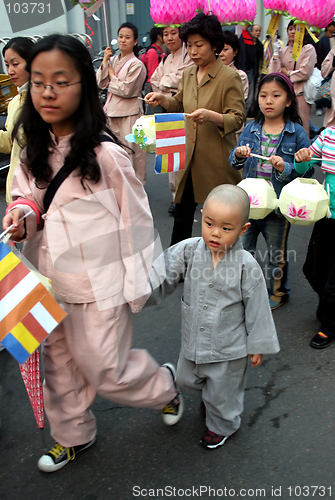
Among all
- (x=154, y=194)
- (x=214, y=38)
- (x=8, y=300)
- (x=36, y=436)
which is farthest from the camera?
(x=154, y=194)

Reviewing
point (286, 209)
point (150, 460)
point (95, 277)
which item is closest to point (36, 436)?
point (150, 460)

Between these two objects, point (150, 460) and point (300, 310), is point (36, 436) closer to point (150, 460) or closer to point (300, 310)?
point (150, 460)

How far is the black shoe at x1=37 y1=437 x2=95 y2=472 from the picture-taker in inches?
88.2

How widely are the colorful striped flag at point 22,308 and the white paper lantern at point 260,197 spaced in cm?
163

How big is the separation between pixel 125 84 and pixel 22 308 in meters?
4.37

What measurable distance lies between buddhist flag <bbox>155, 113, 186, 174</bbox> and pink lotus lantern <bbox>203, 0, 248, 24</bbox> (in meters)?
3.28

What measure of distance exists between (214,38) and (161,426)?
260 cm

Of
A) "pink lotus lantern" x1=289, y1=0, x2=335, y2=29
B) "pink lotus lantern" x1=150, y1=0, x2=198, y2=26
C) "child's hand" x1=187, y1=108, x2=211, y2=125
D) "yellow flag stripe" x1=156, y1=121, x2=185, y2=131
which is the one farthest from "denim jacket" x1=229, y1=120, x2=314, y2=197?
"pink lotus lantern" x1=150, y1=0, x2=198, y2=26

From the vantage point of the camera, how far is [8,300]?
174 centimetres

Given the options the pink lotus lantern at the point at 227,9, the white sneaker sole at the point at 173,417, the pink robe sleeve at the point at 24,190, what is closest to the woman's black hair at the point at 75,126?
the pink robe sleeve at the point at 24,190

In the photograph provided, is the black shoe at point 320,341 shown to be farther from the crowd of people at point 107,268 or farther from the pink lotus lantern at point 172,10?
the pink lotus lantern at point 172,10

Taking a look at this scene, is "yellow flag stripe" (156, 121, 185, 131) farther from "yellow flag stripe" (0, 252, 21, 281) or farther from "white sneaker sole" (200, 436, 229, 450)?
"white sneaker sole" (200, 436, 229, 450)

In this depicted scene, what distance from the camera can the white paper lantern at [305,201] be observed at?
278 centimetres

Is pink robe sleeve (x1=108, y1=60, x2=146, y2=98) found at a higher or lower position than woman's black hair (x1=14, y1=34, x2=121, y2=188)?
lower
